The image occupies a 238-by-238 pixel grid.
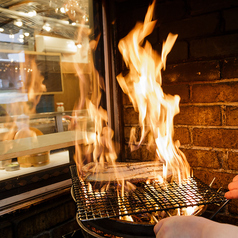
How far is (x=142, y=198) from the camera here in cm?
118

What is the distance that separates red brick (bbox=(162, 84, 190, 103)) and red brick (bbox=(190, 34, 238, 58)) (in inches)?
8.9

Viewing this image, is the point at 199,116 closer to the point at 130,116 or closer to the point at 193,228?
the point at 130,116

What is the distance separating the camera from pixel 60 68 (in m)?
1.87

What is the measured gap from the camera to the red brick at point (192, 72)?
66.7 inches

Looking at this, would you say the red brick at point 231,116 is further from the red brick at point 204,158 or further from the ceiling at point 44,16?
the ceiling at point 44,16

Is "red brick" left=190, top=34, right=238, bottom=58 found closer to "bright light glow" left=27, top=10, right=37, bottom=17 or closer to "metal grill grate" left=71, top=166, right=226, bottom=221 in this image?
"metal grill grate" left=71, top=166, right=226, bottom=221

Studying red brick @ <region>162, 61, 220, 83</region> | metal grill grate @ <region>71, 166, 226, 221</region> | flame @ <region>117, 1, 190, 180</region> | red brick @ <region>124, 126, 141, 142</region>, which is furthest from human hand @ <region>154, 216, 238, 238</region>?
red brick @ <region>124, 126, 141, 142</region>

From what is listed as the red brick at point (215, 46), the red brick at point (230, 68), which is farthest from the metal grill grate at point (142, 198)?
the red brick at point (215, 46)

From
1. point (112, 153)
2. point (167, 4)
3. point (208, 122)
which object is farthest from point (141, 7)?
point (112, 153)

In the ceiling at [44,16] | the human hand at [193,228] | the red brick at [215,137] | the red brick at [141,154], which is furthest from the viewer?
the red brick at [141,154]

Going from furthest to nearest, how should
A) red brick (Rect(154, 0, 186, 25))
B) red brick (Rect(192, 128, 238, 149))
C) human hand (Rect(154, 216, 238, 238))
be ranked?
red brick (Rect(154, 0, 186, 25)) < red brick (Rect(192, 128, 238, 149)) < human hand (Rect(154, 216, 238, 238))

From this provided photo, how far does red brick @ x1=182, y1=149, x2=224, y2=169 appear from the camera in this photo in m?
1.74

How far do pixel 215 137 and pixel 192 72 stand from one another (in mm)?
470

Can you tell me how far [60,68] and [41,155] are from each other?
2.09 ft
